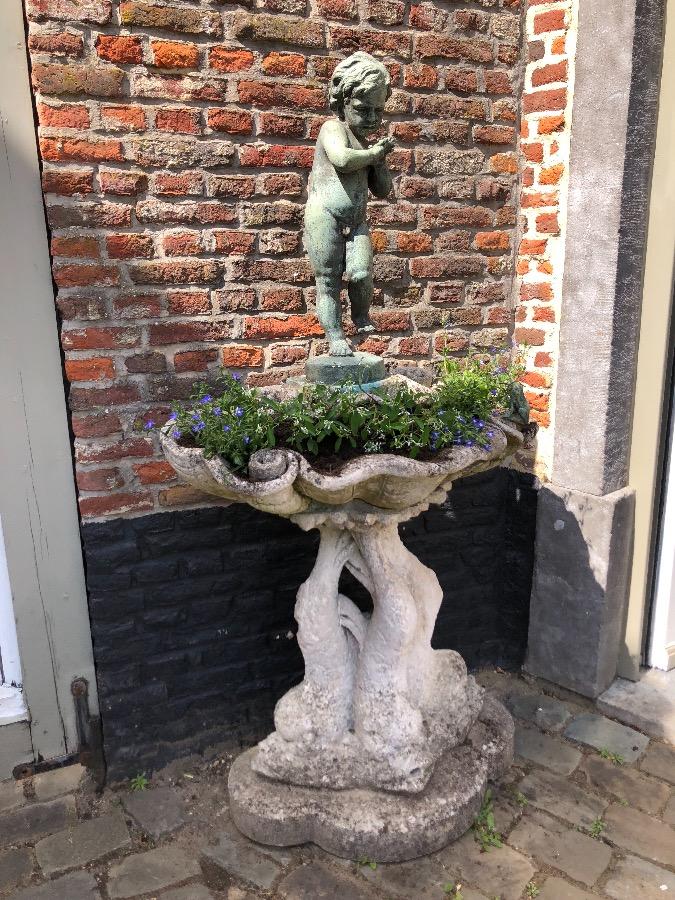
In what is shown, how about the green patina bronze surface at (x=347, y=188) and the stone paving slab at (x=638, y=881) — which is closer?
the green patina bronze surface at (x=347, y=188)

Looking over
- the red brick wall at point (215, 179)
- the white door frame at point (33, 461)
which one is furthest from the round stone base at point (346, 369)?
the white door frame at point (33, 461)

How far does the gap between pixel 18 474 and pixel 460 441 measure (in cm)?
159

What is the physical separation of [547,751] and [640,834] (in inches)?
20.2

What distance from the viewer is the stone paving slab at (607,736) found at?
10.5 ft

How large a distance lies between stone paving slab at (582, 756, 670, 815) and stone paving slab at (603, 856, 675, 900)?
0.29 meters

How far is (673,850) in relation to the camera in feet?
8.75

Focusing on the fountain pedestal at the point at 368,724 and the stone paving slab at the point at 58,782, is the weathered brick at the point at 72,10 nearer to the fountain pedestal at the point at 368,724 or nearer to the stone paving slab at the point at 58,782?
the fountain pedestal at the point at 368,724

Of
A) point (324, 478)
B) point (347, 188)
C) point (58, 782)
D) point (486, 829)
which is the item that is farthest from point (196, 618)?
point (347, 188)

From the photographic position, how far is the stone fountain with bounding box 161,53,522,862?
2463 millimetres

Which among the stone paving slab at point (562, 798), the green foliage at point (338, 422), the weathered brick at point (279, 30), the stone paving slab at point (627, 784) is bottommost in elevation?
the stone paving slab at point (627, 784)

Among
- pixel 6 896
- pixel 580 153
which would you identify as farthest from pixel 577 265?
pixel 6 896

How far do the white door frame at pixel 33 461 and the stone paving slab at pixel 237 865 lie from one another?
0.78 metres

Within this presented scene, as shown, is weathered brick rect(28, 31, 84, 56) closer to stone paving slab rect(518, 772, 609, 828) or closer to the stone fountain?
the stone fountain

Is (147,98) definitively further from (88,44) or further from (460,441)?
(460,441)
